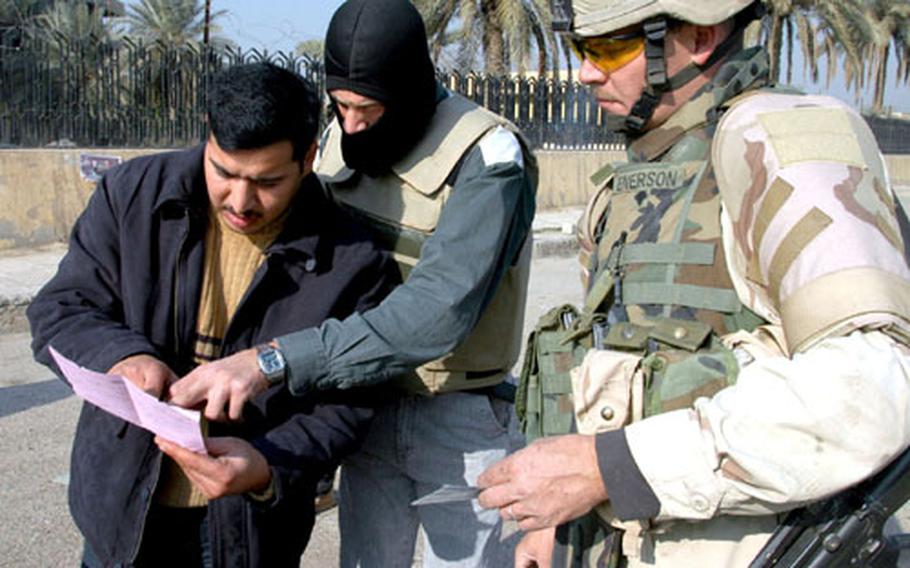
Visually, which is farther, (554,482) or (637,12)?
(637,12)

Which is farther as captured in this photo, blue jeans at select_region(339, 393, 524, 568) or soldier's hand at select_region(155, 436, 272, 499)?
blue jeans at select_region(339, 393, 524, 568)

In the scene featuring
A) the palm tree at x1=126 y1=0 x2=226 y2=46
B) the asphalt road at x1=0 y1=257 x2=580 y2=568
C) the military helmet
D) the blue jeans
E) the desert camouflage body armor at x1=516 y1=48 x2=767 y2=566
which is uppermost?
A: the military helmet

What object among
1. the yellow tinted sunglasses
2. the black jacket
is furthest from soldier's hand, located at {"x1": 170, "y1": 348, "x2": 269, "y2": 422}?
the yellow tinted sunglasses

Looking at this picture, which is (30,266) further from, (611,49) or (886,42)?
(886,42)

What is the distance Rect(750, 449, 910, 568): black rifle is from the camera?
138 cm

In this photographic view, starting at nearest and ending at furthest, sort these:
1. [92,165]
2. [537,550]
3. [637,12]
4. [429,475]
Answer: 1. [637,12]
2. [537,550]
3. [429,475]
4. [92,165]

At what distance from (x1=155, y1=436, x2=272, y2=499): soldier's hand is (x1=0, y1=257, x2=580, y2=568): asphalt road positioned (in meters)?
1.78

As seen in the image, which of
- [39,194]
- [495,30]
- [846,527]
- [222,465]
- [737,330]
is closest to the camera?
[846,527]

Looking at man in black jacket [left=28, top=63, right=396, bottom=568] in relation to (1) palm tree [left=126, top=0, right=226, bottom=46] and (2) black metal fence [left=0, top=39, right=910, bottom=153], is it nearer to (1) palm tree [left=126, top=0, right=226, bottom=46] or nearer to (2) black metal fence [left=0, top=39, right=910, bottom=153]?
(2) black metal fence [left=0, top=39, right=910, bottom=153]

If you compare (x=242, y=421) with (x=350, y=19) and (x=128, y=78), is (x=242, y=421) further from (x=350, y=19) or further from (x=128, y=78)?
(x=128, y=78)

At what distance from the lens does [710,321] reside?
5.02 feet

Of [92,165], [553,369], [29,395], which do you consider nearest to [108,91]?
[92,165]

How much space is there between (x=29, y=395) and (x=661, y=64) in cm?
466

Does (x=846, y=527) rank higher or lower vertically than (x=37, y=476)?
higher
